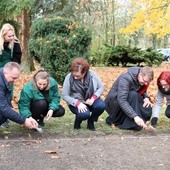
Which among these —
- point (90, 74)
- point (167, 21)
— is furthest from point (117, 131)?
point (167, 21)

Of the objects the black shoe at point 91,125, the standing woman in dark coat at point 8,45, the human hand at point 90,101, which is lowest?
the black shoe at point 91,125

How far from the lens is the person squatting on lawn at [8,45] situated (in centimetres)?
537

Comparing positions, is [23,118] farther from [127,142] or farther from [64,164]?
[127,142]

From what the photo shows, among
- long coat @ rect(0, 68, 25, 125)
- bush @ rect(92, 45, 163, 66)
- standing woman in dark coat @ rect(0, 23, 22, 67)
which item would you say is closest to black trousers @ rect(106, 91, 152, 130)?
long coat @ rect(0, 68, 25, 125)

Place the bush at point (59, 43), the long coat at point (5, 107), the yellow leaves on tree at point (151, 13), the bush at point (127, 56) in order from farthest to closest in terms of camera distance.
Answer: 1. the bush at point (127, 56)
2. the yellow leaves on tree at point (151, 13)
3. the bush at point (59, 43)
4. the long coat at point (5, 107)

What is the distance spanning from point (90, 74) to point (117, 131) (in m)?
0.85

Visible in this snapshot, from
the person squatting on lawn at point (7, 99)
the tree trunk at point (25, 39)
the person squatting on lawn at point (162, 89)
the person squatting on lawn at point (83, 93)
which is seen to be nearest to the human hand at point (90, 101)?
the person squatting on lawn at point (83, 93)

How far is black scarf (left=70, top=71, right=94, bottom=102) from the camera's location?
Answer: 5004 millimetres

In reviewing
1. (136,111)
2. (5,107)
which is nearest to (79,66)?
(136,111)

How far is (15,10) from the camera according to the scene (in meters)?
10.8

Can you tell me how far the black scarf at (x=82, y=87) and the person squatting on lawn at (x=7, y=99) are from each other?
0.84m

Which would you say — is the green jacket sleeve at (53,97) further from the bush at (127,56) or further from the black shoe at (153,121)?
the bush at (127,56)

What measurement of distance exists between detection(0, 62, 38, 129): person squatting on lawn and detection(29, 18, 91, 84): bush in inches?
134

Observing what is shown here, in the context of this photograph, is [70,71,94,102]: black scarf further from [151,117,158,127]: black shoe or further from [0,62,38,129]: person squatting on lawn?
[151,117,158,127]: black shoe
